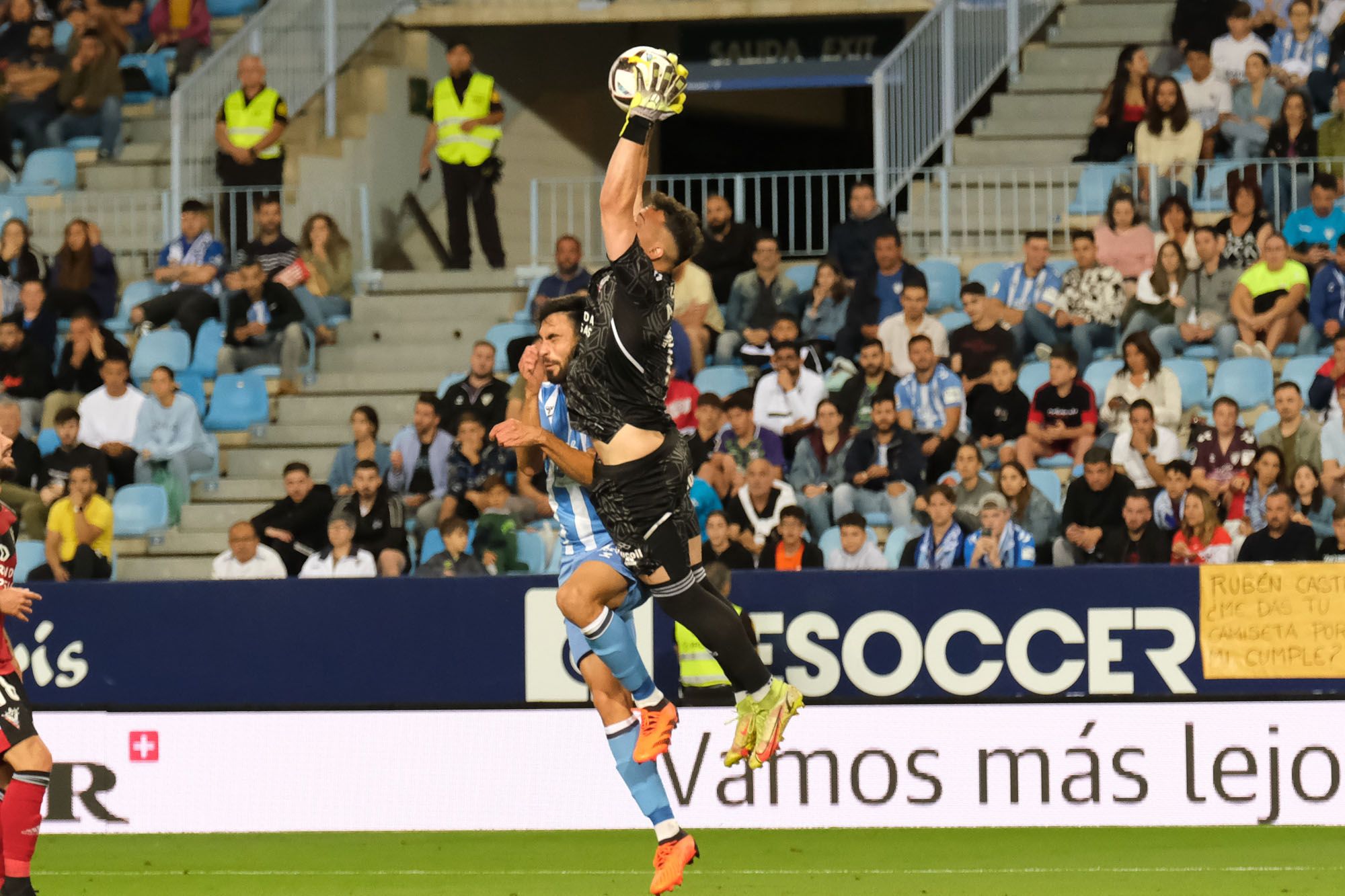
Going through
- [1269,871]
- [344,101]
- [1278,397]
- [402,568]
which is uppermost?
[344,101]

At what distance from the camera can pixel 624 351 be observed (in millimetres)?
7801

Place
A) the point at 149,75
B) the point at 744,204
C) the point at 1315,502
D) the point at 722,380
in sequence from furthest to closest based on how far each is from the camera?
the point at 149,75
the point at 744,204
the point at 722,380
the point at 1315,502

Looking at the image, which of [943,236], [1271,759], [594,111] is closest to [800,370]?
[943,236]

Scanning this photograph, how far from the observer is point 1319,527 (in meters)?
12.9

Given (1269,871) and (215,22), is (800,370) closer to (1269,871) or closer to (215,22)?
(1269,871)

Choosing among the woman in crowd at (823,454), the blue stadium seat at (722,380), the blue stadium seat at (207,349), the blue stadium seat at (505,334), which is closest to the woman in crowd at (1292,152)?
the woman in crowd at (823,454)

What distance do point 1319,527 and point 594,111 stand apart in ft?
32.3

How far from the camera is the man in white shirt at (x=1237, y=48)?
1608cm

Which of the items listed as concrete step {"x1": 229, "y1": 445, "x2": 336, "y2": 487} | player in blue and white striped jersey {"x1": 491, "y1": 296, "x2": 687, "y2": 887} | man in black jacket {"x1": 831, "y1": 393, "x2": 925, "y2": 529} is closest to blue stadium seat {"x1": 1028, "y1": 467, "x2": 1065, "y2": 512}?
man in black jacket {"x1": 831, "y1": 393, "x2": 925, "y2": 529}

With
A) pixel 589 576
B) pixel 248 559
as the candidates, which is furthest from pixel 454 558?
pixel 589 576

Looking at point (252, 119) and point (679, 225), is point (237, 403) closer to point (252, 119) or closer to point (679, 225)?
point (252, 119)

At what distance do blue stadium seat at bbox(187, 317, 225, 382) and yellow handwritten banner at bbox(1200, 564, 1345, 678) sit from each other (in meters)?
Answer: 8.15

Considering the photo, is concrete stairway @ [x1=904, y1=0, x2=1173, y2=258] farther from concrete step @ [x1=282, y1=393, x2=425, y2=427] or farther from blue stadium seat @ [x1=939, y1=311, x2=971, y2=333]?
concrete step @ [x1=282, y1=393, x2=425, y2=427]

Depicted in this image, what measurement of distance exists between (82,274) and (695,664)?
24.1 feet
